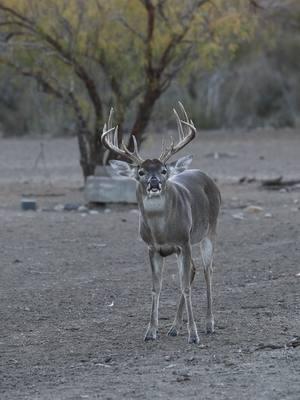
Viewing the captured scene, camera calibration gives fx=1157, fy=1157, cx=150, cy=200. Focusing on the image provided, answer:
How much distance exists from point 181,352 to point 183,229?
1249 millimetres

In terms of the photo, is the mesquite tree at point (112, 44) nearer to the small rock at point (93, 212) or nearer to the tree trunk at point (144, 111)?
the tree trunk at point (144, 111)

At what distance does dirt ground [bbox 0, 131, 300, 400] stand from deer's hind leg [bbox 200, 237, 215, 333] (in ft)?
0.52

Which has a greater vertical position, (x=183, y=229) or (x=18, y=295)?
(x=183, y=229)

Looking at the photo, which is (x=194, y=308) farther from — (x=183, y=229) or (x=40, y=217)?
(x=40, y=217)

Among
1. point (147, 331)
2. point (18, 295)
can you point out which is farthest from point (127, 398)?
point (18, 295)

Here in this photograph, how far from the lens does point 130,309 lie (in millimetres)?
12125

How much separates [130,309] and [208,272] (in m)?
1.17

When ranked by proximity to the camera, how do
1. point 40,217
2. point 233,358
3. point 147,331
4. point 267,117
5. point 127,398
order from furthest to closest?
point 267,117
point 40,217
point 147,331
point 233,358
point 127,398

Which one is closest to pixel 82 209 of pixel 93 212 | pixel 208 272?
pixel 93 212

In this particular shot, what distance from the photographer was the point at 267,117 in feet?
162

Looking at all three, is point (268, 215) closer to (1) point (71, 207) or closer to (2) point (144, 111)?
(1) point (71, 207)

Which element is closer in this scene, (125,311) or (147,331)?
(147,331)

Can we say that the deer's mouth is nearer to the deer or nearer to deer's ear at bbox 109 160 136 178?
the deer

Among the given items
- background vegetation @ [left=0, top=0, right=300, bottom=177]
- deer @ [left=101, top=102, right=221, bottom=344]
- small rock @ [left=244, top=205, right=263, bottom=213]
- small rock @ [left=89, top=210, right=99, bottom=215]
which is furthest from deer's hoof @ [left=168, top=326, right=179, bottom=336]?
background vegetation @ [left=0, top=0, right=300, bottom=177]
